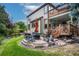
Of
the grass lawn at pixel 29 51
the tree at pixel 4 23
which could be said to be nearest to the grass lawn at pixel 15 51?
the grass lawn at pixel 29 51

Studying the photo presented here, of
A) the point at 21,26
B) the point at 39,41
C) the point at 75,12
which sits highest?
the point at 75,12

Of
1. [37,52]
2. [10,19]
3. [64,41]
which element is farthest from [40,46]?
[10,19]

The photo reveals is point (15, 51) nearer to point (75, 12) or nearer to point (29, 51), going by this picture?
point (29, 51)

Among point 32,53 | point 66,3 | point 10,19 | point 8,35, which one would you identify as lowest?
point 32,53

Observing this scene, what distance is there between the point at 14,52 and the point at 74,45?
2.25 ft

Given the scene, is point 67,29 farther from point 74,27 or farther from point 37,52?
point 37,52

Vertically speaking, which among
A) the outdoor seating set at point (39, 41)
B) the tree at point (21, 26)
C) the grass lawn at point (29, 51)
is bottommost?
the grass lawn at point (29, 51)

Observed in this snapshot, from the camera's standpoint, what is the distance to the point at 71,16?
2.71 metres

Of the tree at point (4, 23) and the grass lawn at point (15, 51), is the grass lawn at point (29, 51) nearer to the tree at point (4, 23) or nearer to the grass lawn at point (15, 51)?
the grass lawn at point (15, 51)

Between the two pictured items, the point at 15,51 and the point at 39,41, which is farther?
the point at 39,41

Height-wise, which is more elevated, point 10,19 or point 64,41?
point 10,19

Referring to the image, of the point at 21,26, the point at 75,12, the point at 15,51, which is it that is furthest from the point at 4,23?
the point at 75,12

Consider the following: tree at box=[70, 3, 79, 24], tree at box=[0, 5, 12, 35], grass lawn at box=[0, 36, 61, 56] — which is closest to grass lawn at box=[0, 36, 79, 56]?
grass lawn at box=[0, 36, 61, 56]

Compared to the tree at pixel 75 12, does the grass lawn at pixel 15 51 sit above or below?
below
